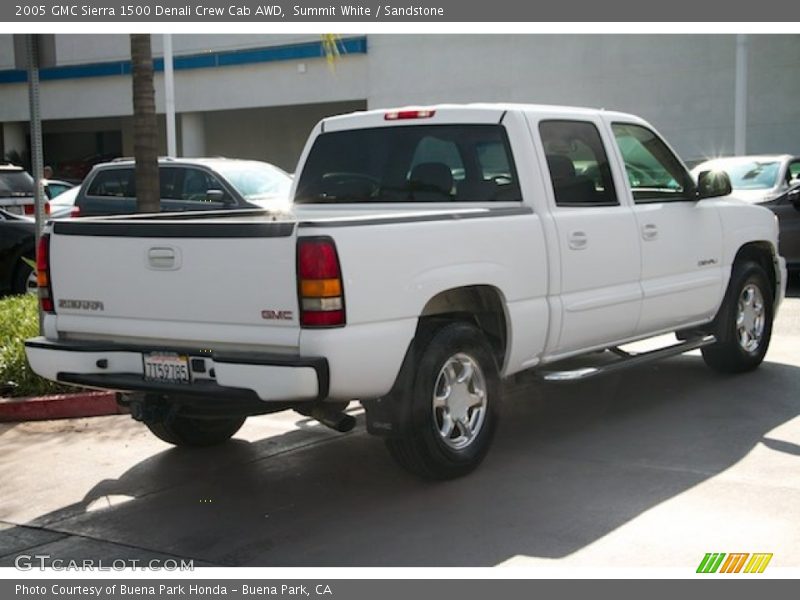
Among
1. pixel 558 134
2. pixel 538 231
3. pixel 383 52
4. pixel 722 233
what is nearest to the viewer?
pixel 538 231

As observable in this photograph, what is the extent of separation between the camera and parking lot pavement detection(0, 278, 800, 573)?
16.2 ft

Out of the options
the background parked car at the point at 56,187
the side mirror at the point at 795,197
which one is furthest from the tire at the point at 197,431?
the background parked car at the point at 56,187

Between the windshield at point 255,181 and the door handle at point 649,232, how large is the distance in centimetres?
707

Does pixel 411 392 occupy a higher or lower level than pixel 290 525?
higher

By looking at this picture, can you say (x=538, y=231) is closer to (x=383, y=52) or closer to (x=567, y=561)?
(x=567, y=561)

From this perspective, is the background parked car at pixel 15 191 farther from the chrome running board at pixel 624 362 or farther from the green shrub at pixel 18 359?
the chrome running board at pixel 624 362

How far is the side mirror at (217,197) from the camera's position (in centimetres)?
1319

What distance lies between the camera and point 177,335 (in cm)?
549

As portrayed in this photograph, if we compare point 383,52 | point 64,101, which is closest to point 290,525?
point 383,52

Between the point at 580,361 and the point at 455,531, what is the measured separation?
3.79 meters

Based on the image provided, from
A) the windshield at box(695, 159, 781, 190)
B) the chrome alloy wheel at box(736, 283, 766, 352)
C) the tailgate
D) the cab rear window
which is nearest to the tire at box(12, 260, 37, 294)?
the cab rear window

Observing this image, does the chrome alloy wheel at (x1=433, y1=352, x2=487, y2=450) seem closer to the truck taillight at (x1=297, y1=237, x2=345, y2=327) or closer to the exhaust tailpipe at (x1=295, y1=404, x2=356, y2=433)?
the exhaust tailpipe at (x1=295, y1=404, x2=356, y2=433)

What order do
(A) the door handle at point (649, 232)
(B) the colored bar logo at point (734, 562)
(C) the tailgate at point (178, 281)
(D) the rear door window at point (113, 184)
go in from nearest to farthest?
(B) the colored bar logo at point (734, 562) < (C) the tailgate at point (178, 281) < (A) the door handle at point (649, 232) < (D) the rear door window at point (113, 184)

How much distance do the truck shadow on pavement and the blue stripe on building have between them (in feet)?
80.4
